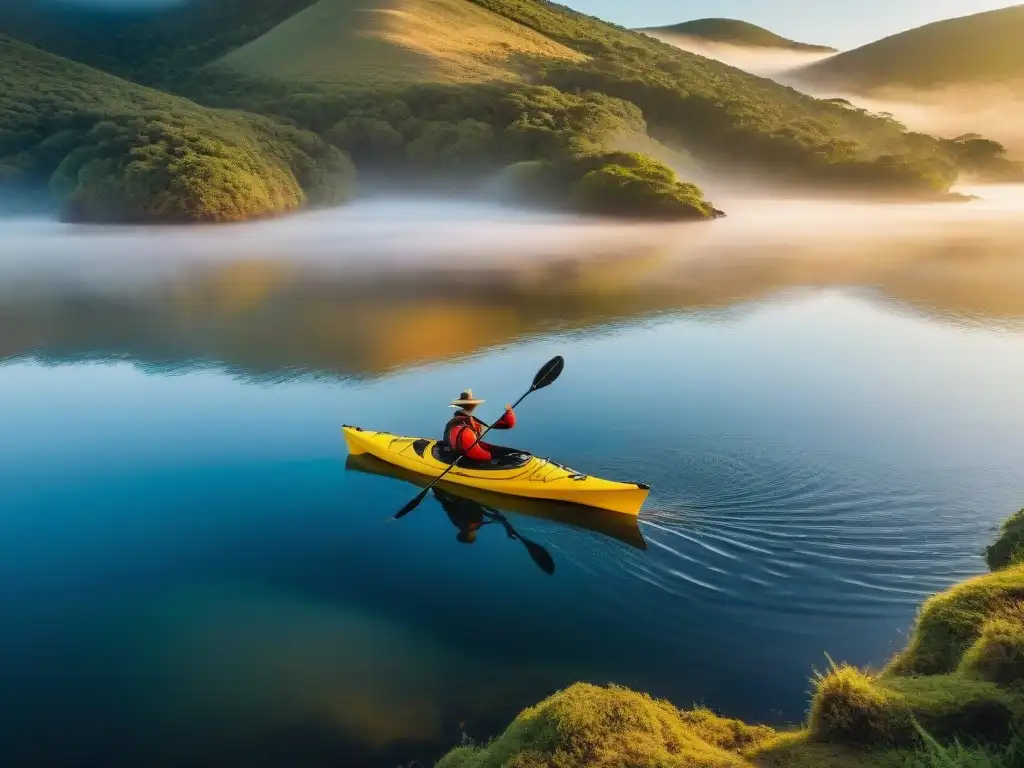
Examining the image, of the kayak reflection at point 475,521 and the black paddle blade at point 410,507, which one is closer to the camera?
the kayak reflection at point 475,521

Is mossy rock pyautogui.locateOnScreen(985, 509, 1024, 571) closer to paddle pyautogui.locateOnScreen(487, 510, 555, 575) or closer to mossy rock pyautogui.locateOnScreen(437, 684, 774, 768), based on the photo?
mossy rock pyautogui.locateOnScreen(437, 684, 774, 768)

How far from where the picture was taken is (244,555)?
32.7 feet

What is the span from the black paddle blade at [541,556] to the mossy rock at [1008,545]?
4.45 metres

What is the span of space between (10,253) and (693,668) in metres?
40.3

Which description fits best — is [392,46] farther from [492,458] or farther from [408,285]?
[492,458]

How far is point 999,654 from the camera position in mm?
4988

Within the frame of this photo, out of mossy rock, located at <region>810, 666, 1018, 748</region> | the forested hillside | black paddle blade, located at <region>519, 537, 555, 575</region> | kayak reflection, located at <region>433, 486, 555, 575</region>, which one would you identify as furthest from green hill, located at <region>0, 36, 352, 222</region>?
mossy rock, located at <region>810, 666, 1018, 748</region>

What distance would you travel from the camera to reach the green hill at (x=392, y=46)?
303 feet

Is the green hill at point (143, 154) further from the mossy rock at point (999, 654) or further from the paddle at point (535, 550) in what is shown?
the mossy rock at point (999, 654)

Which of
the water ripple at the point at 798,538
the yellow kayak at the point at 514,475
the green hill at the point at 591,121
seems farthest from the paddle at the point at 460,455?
the green hill at the point at 591,121

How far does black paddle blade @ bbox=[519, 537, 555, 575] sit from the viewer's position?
379 inches

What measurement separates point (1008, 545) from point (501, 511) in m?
5.74

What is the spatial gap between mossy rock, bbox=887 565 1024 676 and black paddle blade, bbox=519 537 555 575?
13.6 ft

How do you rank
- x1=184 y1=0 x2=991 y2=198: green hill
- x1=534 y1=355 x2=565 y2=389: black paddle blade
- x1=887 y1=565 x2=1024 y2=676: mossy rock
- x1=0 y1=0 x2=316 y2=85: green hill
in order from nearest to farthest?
x1=887 y1=565 x2=1024 y2=676: mossy rock
x1=534 y1=355 x2=565 y2=389: black paddle blade
x1=184 y1=0 x2=991 y2=198: green hill
x1=0 y1=0 x2=316 y2=85: green hill
